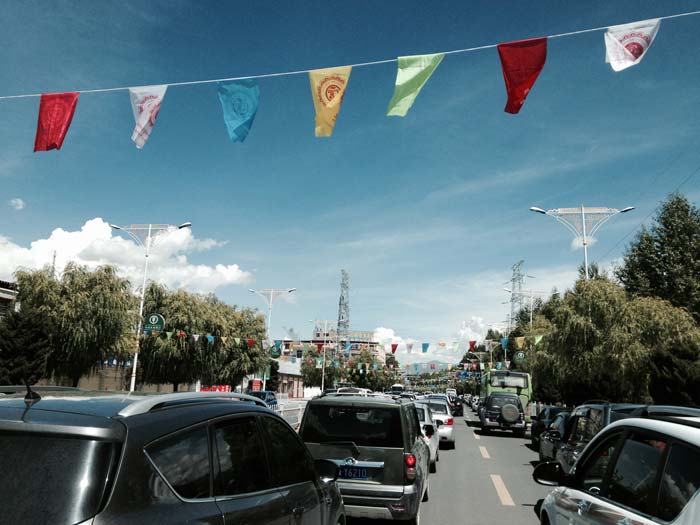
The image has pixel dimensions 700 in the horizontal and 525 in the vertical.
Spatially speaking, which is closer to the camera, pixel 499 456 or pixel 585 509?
pixel 585 509

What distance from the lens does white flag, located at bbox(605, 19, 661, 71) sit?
9.75 metres

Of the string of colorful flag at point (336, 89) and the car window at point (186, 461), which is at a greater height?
the string of colorful flag at point (336, 89)

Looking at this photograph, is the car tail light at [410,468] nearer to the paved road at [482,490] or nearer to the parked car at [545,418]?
the paved road at [482,490]

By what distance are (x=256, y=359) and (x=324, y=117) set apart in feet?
132

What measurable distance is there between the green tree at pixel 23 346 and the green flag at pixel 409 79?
2132cm

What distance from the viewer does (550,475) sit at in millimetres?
4438

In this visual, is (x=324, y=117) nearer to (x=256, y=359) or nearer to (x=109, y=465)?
(x=109, y=465)

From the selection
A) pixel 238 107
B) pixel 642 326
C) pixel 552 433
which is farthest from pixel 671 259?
pixel 238 107

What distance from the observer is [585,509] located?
12.0 feet

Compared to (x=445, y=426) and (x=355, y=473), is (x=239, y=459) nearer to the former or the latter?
(x=355, y=473)

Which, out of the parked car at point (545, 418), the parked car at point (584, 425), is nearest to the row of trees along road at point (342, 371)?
the parked car at point (545, 418)

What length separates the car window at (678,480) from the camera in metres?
2.61

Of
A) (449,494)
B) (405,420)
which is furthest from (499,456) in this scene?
(405,420)

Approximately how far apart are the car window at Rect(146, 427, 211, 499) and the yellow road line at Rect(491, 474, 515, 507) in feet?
27.7
